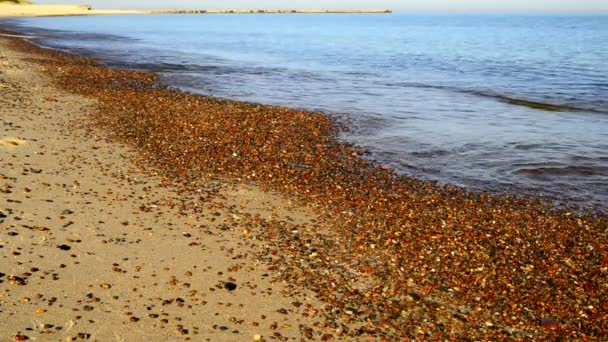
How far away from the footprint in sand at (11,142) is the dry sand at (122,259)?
0.02 meters

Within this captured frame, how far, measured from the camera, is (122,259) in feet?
24.1

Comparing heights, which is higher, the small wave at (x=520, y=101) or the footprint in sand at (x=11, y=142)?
the small wave at (x=520, y=101)

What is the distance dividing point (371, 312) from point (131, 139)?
30.4ft

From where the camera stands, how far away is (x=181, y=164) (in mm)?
11828

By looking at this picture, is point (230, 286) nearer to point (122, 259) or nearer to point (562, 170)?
point (122, 259)

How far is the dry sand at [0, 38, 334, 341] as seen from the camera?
5910mm

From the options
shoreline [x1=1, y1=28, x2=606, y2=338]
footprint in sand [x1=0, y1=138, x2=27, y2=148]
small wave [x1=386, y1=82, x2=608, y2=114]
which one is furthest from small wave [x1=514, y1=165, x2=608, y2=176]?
footprint in sand [x1=0, y1=138, x2=27, y2=148]

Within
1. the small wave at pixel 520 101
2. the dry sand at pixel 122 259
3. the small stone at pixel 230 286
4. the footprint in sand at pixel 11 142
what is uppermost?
the small wave at pixel 520 101

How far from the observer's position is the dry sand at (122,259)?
5.91m

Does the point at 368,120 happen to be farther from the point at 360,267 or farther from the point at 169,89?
the point at 360,267

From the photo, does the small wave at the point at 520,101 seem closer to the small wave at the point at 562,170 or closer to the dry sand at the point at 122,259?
the small wave at the point at 562,170

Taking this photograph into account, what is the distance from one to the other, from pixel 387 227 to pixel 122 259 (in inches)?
173

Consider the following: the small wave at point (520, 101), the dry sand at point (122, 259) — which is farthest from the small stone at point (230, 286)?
the small wave at point (520, 101)

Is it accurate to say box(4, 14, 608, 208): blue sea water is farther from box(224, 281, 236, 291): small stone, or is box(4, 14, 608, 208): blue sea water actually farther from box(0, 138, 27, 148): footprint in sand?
box(0, 138, 27, 148): footprint in sand
